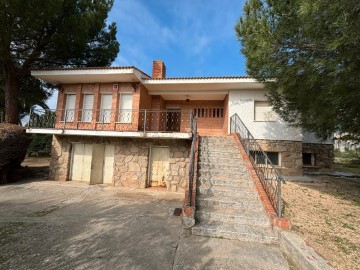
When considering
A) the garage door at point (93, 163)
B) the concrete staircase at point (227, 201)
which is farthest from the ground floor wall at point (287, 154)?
the garage door at point (93, 163)

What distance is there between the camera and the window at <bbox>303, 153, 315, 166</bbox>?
1067 cm

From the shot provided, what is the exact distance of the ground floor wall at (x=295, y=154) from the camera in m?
9.43

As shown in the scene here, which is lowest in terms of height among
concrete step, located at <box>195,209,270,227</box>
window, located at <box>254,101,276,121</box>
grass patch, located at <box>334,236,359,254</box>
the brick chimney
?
grass patch, located at <box>334,236,359,254</box>

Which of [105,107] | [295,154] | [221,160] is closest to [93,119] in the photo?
[105,107]

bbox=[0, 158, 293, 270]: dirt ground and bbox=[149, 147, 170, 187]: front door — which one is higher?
bbox=[149, 147, 170, 187]: front door

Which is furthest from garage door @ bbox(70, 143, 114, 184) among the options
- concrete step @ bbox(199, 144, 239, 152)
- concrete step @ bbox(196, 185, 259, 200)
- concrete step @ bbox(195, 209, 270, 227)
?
concrete step @ bbox(195, 209, 270, 227)

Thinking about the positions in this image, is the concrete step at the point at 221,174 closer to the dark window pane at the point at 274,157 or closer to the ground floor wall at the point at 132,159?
the ground floor wall at the point at 132,159

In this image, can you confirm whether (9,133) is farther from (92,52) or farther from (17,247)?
(17,247)

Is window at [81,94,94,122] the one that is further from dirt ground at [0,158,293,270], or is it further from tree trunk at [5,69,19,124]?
dirt ground at [0,158,293,270]

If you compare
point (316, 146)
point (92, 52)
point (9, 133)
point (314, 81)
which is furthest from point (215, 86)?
point (9, 133)

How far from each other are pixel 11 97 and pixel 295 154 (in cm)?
1545

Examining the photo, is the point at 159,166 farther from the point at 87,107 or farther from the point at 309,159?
the point at 309,159

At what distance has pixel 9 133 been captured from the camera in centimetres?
911

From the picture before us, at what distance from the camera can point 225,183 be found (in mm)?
6043
